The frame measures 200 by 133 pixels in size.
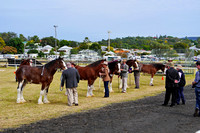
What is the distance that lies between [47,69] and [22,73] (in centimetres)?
130

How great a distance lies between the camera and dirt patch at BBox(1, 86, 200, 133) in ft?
23.6

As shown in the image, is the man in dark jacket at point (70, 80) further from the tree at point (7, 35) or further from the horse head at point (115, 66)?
the tree at point (7, 35)

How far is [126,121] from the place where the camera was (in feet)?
26.7

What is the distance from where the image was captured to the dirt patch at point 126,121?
721 centimetres

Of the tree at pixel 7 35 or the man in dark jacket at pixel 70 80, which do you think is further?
the tree at pixel 7 35

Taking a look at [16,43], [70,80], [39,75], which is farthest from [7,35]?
[70,80]

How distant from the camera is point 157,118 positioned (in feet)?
28.1

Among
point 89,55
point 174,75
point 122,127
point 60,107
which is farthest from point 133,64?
point 89,55

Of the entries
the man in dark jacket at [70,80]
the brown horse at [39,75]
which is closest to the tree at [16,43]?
the brown horse at [39,75]

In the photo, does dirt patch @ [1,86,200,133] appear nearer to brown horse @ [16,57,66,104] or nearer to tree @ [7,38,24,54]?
brown horse @ [16,57,66,104]

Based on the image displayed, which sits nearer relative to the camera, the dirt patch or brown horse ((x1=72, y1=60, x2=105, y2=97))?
the dirt patch

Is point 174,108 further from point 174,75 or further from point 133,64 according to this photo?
point 133,64

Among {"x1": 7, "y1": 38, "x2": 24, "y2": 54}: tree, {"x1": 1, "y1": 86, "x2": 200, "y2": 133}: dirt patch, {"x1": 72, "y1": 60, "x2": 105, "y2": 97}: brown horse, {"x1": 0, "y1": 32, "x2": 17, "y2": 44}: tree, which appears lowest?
{"x1": 1, "y1": 86, "x2": 200, "y2": 133}: dirt patch

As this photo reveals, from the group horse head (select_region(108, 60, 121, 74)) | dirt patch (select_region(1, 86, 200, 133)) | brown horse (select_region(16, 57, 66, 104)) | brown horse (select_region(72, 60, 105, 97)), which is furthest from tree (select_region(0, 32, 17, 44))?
dirt patch (select_region(1, 86, 200, 133))
